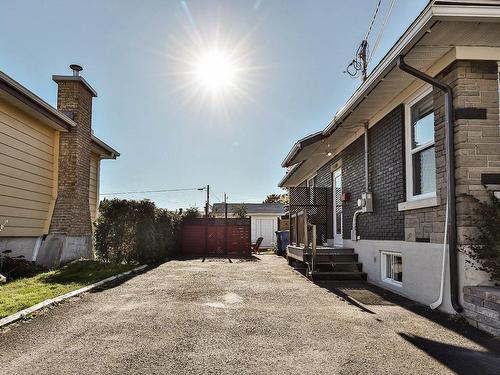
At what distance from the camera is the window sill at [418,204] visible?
5.75 metres

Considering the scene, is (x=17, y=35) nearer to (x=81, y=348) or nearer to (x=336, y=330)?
(x=81, y=348)

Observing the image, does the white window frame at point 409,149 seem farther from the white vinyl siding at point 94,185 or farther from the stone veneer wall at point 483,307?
the white vinyl siding at point 94,185

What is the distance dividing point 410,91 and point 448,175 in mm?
2210

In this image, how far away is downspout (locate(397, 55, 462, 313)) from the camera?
508 centimetres

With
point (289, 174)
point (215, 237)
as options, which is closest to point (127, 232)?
point (215, 237)

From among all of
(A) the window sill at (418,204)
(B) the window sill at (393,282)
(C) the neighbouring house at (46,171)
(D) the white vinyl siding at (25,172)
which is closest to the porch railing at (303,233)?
(B) the window sill at (393,282)

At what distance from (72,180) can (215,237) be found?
951 cm

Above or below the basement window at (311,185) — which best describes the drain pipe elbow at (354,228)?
below

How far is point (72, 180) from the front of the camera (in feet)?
36.2

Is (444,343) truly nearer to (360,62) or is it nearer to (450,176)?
(450,176)

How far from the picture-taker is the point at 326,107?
14.5 metres

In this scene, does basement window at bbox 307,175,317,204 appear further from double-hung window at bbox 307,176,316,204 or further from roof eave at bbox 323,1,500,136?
roof eave at bbox 323,1,500,136

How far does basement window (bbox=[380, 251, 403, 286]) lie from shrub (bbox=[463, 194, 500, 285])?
234 cm

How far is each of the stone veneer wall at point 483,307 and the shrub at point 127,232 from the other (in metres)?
10.1
